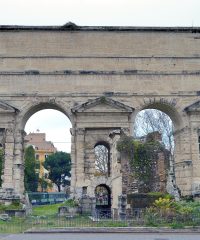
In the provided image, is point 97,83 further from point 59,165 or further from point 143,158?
point 59,165

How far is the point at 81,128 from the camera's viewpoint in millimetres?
29906

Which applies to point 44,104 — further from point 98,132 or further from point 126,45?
point 126,45

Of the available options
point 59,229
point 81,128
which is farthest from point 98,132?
point 59,229

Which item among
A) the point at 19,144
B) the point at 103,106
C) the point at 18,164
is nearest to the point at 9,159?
the point at 18,164

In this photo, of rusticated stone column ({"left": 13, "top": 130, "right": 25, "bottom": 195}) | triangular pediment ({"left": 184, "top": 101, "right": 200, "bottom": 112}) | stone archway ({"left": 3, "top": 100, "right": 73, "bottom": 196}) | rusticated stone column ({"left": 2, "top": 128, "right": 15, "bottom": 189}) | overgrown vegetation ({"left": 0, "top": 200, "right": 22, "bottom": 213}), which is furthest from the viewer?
triangular pediment ({"left": 184, "top": 101, "right": 200, "bottom": 112})

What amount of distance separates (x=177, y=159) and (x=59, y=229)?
16.6 metres

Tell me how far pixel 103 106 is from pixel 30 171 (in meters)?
26.1

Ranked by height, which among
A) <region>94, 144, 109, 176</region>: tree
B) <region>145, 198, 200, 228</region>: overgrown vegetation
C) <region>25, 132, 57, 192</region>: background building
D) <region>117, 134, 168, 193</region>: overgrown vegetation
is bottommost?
<region>145, 198, 200, 228</region>: overgrown vegetation

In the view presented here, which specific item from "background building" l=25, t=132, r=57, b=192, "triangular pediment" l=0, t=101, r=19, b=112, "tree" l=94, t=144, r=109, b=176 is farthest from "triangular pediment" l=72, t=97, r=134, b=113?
"background building" l=25, t=132, r=57, b=192

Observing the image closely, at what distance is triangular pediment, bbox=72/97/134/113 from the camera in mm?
29913

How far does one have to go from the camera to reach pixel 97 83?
30766 mm

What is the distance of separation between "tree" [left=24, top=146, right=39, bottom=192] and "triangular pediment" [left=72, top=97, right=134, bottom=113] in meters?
23.8

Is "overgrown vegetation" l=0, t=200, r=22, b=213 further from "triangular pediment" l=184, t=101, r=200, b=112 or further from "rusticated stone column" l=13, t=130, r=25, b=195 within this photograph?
"triangular pediment" l=184, t=101, r=200, b=112

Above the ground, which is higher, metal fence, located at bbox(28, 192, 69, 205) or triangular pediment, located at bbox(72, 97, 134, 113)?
triangular pediment, located at bbox(72, 97, 134, 113)
